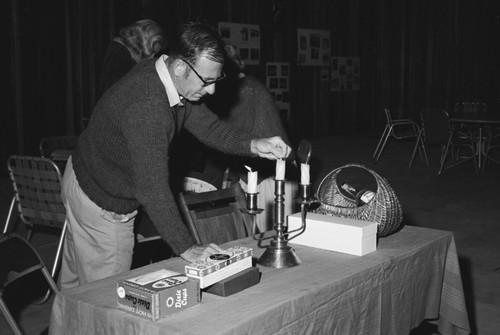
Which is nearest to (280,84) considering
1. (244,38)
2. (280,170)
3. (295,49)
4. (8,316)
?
(295,49)

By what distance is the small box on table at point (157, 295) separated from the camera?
66.0 inches

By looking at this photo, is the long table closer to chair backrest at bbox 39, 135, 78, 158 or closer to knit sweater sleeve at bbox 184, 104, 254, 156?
knit sweater sleeve at bbox 184, 104, 254, 156

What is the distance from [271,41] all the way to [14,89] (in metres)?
5.01

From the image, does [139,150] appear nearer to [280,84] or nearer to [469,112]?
[469,112]

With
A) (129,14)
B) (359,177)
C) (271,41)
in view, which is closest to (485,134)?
(359,177)

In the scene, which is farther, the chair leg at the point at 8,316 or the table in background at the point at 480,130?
the table in background at the point at 480,130

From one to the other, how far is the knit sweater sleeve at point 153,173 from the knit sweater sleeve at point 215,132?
51cm

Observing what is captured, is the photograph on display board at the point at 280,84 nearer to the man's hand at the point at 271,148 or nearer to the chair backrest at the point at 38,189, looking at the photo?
the chair backrest at the point at 38,189

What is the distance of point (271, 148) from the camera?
2.42m

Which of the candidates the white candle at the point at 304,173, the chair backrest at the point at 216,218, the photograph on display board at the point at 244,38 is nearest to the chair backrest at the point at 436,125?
the photograph on display board at the point at 244,38

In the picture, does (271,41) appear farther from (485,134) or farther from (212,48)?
(212,48)

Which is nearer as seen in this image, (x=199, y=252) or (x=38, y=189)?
(x=199, y=252)

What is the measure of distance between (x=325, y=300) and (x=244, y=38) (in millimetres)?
9112

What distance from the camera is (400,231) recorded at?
2.71m
